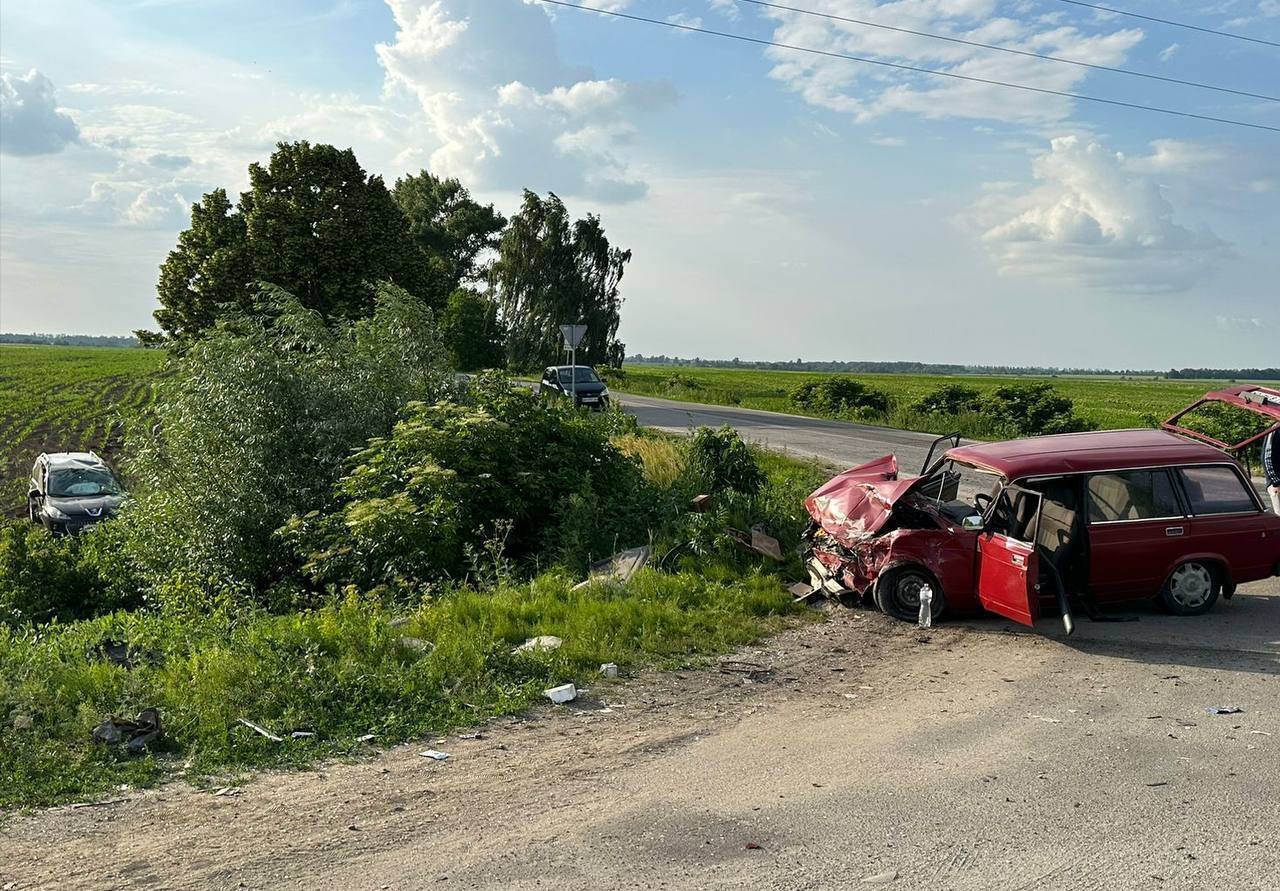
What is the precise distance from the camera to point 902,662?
27.5 ft

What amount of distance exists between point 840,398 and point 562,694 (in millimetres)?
31129

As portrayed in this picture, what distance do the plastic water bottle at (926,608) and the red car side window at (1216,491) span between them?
2560 mm

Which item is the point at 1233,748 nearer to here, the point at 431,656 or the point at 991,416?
the point at 431,656

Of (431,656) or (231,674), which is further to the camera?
(431,656)

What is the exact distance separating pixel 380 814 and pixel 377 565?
21.9 ft

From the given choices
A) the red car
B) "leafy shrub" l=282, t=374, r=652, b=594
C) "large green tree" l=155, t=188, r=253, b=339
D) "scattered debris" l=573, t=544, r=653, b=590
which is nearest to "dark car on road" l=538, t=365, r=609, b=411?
"large green tree" l=155, t=188, r=253, b=339

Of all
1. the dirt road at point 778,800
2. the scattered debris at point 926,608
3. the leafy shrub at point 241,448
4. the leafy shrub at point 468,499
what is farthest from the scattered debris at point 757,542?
the leafy shrub at point 241,448

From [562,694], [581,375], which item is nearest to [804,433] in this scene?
[581,375]

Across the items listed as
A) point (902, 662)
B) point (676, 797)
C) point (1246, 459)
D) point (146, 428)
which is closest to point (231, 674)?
point (676, 797)

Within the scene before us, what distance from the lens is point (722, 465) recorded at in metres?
14.7

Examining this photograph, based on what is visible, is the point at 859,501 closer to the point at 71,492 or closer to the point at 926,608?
the point at 926,608

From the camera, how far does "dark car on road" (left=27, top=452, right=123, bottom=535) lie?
62.4 ft

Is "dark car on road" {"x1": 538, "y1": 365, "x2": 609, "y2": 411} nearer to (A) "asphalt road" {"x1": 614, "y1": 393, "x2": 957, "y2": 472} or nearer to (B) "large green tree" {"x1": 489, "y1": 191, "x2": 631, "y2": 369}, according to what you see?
(A) "asphalt road" {"x1": 614, "y1": 393, "x2": 957, "y2": 472}

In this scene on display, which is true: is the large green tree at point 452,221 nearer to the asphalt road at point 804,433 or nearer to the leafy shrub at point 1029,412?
the asphalt road at point 804,433
